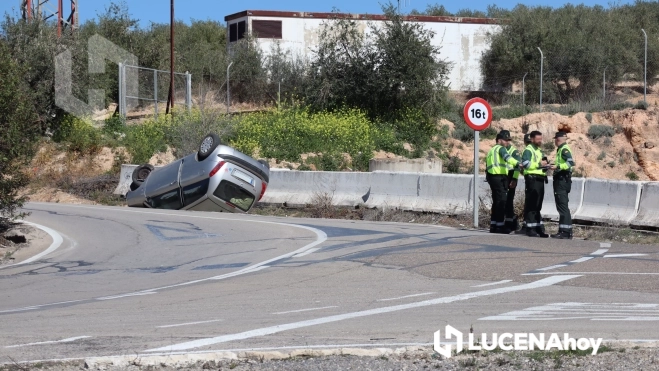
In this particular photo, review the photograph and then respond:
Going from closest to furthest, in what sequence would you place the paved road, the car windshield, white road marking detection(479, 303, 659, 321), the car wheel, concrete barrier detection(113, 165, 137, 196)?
the paved road → white road marking detection(479, 303, 659, 321) → the car windshield → the car wheel → concrete barrier detection(113, 165, 137, 196)

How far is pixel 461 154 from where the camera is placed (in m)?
39.7

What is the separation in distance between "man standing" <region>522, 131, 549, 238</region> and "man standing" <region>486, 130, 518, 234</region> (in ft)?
1.27

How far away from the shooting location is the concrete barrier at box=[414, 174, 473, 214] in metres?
18.9

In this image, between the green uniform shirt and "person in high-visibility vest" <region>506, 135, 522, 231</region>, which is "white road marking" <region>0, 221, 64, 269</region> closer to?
"person in high-visibility vest" <region>506, 135, 522, 231</region>

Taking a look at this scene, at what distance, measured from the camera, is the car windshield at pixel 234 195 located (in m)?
20.4

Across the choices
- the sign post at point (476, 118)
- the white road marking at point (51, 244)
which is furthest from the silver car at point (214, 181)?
the sign post at point (476, 118)

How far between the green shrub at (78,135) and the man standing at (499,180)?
20.2m

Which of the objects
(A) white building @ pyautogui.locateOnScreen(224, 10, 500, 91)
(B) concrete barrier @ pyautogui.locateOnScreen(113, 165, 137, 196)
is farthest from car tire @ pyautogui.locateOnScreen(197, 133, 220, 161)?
(A) white building @ pyautogui.locateOnScreen(224, 10, 500, 91)

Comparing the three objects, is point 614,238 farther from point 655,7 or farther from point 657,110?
point 655,7

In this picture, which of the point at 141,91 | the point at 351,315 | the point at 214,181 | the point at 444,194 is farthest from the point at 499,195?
the point at 141,91

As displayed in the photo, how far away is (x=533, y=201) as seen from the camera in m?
15.4

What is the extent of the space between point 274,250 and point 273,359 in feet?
24.2

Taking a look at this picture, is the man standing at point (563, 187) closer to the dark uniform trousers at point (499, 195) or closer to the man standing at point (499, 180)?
the man standing at point (499, 180)

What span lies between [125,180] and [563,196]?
15.4 m
